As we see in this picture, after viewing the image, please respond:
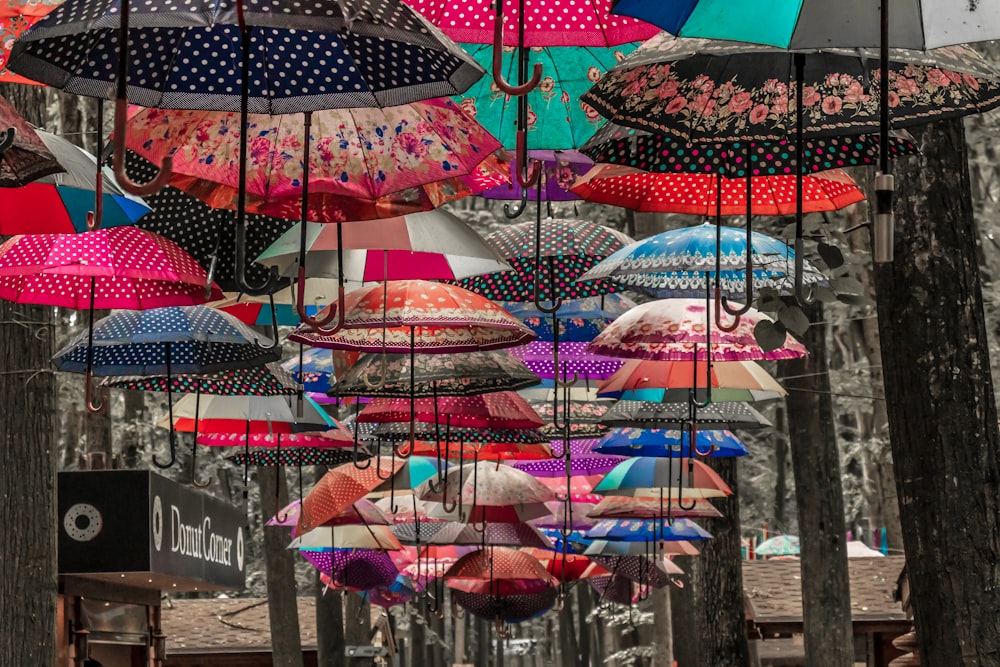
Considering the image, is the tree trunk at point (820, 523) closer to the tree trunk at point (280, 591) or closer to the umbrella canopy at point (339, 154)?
the tree trunk at point (280, 591)

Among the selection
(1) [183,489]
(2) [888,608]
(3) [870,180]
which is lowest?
(2) [888,608]

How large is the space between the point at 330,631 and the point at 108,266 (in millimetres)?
16119

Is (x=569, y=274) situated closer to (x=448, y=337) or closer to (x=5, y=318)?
(x=448, y=337)

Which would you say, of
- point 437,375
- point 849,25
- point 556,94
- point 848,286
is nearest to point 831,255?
point 848,286

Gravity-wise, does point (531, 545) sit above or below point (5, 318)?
below

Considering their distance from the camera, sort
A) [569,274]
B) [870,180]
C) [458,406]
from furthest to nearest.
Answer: [458,406] → [569,274] → [870,180]

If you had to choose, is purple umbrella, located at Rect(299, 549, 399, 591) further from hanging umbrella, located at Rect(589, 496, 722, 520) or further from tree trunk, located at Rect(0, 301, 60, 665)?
tree trunk, located at Rect(0, 301, 60, 665)

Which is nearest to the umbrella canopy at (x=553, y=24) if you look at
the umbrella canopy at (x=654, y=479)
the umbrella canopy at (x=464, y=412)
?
the umbrella canopy at (x=464, y=412)

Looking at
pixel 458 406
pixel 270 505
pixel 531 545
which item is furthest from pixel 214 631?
pixel 458 406

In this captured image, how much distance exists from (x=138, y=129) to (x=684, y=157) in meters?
2.31

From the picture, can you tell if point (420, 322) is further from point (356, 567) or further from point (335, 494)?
point (356, 567)

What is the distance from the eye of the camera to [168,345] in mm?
9703

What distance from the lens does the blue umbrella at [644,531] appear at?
18.3 meters

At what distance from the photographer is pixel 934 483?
7.11m
